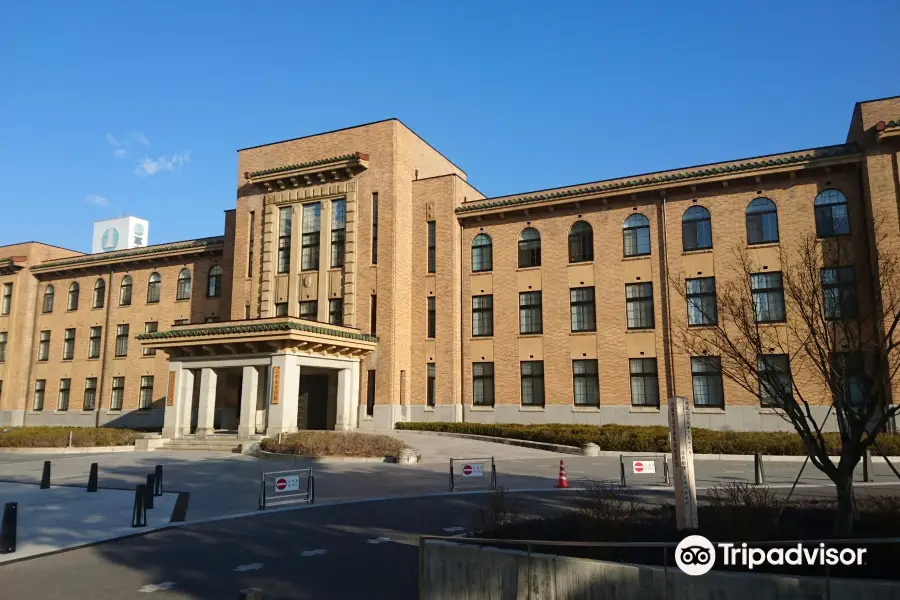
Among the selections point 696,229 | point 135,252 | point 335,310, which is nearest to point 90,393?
point 135,252

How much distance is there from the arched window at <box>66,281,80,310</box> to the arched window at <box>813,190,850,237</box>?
164 feet

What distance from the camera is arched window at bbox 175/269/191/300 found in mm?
45156

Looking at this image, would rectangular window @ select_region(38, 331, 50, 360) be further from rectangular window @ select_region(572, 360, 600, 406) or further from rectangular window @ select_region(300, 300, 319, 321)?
rectangular window @ select_region(572, 360, 600, 406)

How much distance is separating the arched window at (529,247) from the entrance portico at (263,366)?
31.4 feet

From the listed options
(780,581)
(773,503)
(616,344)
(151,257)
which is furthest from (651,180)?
(151,257)

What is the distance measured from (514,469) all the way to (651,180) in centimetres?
1780

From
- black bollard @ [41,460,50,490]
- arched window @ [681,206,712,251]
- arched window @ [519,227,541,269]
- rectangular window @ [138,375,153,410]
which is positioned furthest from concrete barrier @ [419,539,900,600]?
rectangular window @ [138,375,153,410]

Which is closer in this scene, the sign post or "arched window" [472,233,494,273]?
the sign post

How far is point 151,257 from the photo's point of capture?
46.3m

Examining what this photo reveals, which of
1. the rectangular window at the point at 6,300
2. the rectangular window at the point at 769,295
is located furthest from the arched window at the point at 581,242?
the rectangular window at the point at 6,300

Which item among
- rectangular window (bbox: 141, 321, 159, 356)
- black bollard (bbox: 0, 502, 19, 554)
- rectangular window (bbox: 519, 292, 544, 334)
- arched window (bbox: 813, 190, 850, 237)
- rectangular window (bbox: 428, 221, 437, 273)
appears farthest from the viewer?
rectangular window (bbox: 141, 321, 159, 356)

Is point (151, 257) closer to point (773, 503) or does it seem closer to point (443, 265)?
point (443, 265)

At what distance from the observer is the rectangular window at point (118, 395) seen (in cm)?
4544

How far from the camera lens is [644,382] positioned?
32.3 metres
